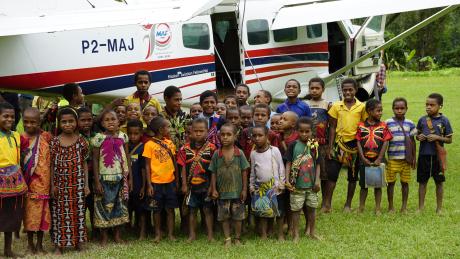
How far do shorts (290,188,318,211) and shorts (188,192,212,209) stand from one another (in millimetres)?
797

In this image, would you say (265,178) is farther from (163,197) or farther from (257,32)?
(257,32)

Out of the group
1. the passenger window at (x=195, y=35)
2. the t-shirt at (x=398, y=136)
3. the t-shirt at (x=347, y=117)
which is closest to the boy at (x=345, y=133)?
the t-shirt at (x=347, y=117)

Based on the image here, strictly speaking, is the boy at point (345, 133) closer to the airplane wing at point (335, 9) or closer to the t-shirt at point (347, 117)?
the t-shirt at point (347, 117)

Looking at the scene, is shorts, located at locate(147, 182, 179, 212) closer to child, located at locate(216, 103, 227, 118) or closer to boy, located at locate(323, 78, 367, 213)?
child, located at locate(216, 103, 227, 118)

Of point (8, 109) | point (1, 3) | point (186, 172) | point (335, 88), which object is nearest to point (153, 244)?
point (186, 172)

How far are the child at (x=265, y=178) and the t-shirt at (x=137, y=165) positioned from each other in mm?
1081

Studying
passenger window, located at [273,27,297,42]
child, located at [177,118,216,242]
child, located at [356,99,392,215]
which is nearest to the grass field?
child, located at [177,118,216,242]

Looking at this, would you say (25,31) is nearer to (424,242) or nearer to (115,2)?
(115,2)

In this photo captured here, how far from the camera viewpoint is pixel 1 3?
708 cm

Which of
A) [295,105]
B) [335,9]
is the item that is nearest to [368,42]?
[335,9]

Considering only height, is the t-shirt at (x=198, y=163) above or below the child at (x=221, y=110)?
below

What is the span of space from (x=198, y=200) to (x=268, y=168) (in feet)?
2.49

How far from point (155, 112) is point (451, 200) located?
3.86m

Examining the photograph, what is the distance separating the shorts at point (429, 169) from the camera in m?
6.72
